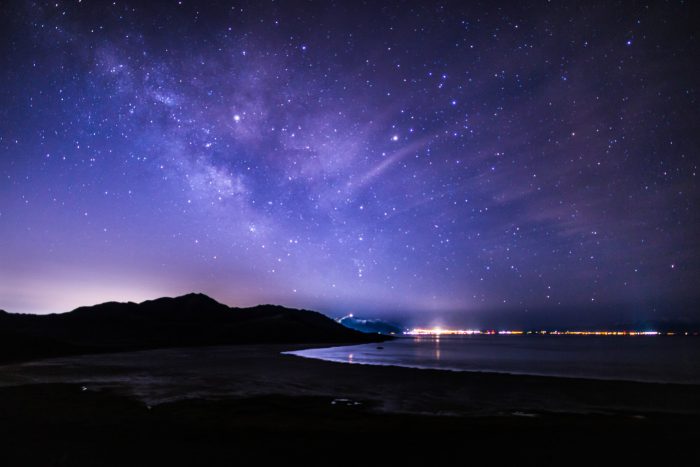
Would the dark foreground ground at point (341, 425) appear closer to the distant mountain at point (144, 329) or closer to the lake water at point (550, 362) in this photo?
the lake water at point (550, 362)

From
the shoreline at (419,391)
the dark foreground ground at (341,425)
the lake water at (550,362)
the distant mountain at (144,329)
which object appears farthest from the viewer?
the distant mountain at (144,329)

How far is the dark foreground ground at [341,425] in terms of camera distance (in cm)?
920

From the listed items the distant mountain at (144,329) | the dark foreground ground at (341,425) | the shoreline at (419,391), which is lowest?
the distant mountain at (144,329)

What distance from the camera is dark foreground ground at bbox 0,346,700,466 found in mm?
9203

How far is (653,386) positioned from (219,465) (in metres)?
23.2

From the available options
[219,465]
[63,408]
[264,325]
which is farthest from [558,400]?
[264,325]

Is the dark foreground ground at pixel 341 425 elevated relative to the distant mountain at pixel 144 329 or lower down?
elevated

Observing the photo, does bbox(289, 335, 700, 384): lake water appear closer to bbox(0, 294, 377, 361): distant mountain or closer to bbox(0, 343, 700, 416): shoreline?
bbox(0, 343, 700, 416): shoreline

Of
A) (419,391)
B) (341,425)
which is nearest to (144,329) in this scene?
(419,391)

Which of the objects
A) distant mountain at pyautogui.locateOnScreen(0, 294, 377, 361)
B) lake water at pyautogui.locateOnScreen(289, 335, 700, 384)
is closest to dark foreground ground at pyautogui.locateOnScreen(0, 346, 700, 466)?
lake water at pyautogui.locateOnScreen(289, 335, 700, 384)

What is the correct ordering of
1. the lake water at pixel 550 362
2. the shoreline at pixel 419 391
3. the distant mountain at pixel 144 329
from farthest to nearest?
the distant mountain at pixel 144 329, the lake water at pixel 550 362, the shoreline at pixel 419 391

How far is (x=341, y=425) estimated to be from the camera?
12164mm

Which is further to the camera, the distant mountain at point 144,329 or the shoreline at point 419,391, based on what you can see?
the distant mountain at point 144,329

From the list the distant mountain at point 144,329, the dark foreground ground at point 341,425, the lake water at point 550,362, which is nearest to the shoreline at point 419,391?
the dark foreground ground at point 341,425
